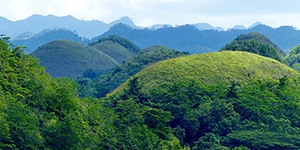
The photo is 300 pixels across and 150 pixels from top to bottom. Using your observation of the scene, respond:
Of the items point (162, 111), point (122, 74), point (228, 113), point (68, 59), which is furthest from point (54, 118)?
point (68, 59)

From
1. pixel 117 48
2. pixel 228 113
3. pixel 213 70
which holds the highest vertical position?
pixel 117 48

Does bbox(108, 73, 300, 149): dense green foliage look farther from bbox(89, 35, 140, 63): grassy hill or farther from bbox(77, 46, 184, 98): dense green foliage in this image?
bbox(89, 35, 140, 63): grassy hill

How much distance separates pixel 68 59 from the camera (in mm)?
137500

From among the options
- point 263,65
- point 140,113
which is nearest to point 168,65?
point 263,65

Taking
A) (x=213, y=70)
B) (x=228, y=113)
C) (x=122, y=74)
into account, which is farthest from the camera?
(x=122, y=74)

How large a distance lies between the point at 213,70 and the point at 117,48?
12624cm

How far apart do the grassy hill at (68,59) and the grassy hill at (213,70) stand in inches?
3295

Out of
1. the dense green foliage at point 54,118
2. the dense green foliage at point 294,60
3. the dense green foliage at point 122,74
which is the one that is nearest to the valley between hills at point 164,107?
the dense green foliage at point 54,118

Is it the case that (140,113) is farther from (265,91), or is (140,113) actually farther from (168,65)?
(168,65)

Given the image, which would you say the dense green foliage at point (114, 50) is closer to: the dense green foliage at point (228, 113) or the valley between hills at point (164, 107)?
the valley between hills at point (164, 107)

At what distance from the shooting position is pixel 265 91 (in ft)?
132

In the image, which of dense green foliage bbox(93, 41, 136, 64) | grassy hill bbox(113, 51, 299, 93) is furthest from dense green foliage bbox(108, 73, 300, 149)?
dense green foliage bbox(93, 41, 136, 64)

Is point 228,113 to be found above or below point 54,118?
above

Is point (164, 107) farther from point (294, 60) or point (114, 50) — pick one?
point (114, 50)
